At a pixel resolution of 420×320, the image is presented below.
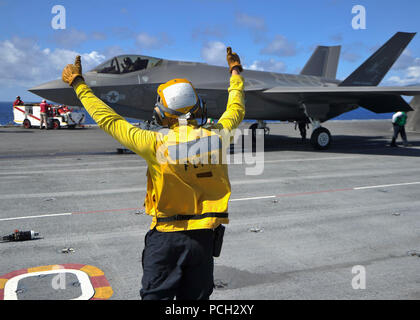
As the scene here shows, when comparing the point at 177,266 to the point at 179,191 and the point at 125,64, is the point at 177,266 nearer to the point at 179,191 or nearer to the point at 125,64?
the point at 179,191

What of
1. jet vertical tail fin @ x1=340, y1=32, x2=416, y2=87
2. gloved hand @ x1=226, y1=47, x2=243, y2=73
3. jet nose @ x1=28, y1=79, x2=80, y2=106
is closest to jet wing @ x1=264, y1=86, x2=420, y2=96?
jet vertical tail fin @ x1=340, y1=32, x2=416, y2=87

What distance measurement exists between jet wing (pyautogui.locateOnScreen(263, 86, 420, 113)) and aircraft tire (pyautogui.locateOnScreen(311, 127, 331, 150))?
1.57 m

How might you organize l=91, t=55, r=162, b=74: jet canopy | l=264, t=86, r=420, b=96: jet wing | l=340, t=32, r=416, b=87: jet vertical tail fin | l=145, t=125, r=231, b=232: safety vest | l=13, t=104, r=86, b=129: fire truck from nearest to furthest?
1. l=145, t=125, r=231, b=232: safety vest
2. l=91, t=55, r=162, b=74: jet canopy
3. l=264, t=86, r=420, b=96: jet wing
4. l=340, t=32, r=416, b=87: jet vertical tail fin
5. l=13, t=104, r=86, b=129: fire truck

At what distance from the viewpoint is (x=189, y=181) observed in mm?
2521

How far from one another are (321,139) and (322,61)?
1159 cm

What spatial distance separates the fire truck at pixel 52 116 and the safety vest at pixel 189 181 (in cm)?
2992

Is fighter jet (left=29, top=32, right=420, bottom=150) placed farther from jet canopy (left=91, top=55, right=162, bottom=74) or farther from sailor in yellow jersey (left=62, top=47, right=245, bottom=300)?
sailor in yellow jersey (left=62, top=47, right=245, bottom=300)

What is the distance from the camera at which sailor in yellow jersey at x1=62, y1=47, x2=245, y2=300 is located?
2.50 m

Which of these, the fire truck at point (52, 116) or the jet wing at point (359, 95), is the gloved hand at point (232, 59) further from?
the fire truck at point (52, 116)

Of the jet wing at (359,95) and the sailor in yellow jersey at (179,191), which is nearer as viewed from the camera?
the sailor in yellow jersey at (179,191)

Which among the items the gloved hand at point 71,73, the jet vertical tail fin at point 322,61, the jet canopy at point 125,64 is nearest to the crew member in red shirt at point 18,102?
the jet canopy at point 125,64

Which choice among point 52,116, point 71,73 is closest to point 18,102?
point 52,116

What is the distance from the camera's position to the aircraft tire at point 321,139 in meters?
16.8
